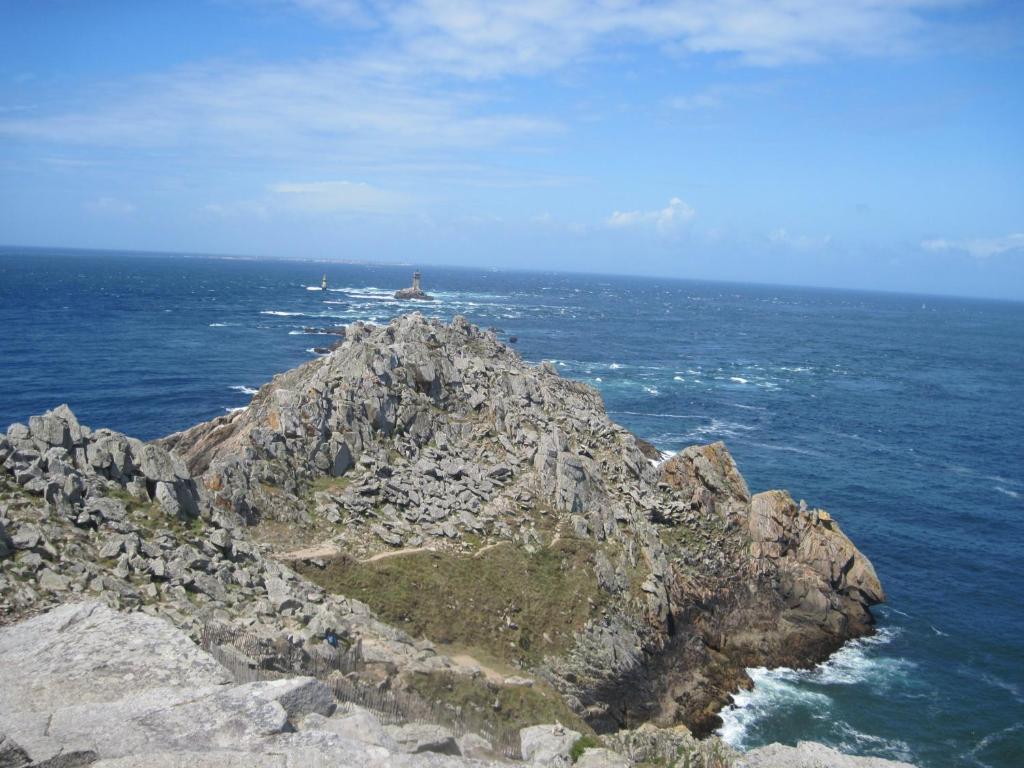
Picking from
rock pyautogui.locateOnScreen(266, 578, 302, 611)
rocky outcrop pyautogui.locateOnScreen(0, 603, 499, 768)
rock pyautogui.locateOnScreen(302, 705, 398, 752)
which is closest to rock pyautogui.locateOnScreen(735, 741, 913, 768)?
rocky outcrop pyautogui.locateOnScreen(0, 603, 499, 768)

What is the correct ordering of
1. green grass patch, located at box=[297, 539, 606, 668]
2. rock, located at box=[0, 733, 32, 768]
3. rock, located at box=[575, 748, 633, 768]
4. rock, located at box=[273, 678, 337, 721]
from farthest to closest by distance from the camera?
1. green grass patch, located at box=[297, 539, 606, 668]
2. rock, located at box=[575, 748, 633, 768]
3. rock, located at box=[273, 678, 337, 721]
4. rock, located at box=[0, 733, 32, 768]

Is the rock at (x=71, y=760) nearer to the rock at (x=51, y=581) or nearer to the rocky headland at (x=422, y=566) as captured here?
the rocky headland at (x=422, y=566)

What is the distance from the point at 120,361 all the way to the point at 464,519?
85.1 metres

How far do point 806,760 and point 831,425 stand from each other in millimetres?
83130

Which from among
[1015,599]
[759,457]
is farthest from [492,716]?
[759,457]

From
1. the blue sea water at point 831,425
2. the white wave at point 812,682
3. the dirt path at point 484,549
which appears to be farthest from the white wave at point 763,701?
the dirt path at point 484,549

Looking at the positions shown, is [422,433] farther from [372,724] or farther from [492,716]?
[372,724]

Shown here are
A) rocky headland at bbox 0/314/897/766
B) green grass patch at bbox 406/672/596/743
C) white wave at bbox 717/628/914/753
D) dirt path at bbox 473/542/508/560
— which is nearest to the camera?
rocky headland at bbox 0/314/897/766

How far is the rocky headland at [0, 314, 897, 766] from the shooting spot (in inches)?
663

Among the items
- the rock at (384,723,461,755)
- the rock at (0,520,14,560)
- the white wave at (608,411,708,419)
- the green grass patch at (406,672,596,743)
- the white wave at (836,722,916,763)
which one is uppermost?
the rock at (0,520,14,560)

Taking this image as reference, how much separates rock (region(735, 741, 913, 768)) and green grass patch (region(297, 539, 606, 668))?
15.7m

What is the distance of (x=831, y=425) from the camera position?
93688mm

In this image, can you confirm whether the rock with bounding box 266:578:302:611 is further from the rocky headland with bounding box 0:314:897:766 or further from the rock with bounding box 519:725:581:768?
the rock with bounding box 519:725:581:768

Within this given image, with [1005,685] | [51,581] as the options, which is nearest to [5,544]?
[51,581]
